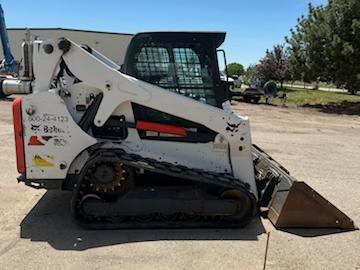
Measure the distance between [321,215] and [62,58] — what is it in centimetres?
345

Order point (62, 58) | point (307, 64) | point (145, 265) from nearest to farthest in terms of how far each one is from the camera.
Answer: point (145, 265) → point (62, 58) → point (307, 64)

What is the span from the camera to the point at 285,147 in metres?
11.3

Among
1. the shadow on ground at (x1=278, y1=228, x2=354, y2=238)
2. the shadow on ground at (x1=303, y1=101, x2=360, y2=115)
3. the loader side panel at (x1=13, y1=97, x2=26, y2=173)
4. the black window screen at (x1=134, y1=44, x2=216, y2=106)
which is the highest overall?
the black window screen at (x1=134, y1=44, x2=216, y2=106)

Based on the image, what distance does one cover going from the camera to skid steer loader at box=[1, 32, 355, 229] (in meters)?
5.11

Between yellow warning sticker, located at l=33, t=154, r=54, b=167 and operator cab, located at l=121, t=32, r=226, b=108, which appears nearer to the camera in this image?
yellow warning sticker, located at l=33, t=154, r=54, b=167

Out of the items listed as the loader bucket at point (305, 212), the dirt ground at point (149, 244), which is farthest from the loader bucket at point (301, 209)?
the dirt ground at point (149, 244)

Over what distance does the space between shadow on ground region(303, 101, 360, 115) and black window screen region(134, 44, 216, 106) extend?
64.4ft

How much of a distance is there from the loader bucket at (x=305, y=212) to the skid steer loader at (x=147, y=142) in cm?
1

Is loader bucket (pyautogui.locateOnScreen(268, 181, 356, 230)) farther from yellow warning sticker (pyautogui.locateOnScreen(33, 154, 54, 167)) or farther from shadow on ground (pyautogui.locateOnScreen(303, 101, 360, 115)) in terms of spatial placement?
shadow on ground (pyautogui.locateOnScreen(303, 101, 360, 115))

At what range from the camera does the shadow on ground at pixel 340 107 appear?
2403 centimetres

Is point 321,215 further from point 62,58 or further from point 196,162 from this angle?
point 62,58

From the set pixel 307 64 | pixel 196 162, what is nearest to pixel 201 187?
pixel 196 162

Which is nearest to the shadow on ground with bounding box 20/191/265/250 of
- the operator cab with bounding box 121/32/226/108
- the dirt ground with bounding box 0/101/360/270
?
the dirt ground with bounding box 0/101/360/270

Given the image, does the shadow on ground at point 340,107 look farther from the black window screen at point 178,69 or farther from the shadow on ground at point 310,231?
the black window screen at point 178,69
